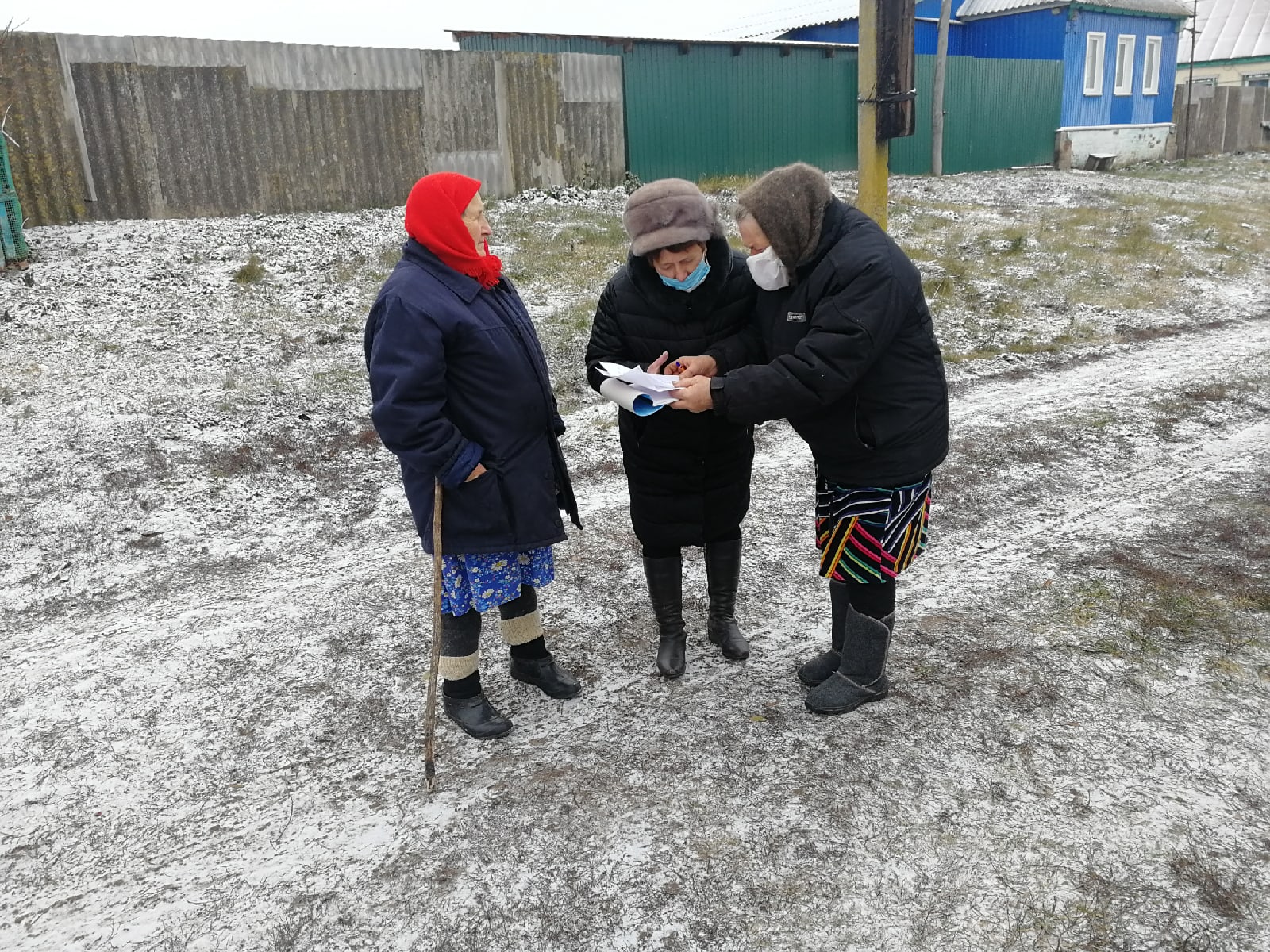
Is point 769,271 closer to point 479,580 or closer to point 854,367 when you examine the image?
point 854,367

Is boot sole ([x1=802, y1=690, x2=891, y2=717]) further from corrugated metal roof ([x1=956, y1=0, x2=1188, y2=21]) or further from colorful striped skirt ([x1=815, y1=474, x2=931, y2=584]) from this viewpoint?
corrugated metal roof ([x1=956, y1=0, x2=1188, y2=21])

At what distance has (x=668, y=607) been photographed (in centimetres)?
322

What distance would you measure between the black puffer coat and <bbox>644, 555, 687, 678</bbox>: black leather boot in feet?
0.37

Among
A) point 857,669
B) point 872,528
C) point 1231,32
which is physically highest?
point 1231,32

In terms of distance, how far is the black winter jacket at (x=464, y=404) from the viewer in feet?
8.18

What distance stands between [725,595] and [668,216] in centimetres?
143

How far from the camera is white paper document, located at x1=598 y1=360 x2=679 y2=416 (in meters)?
2.67

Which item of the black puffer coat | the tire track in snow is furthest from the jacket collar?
the tire track in snow

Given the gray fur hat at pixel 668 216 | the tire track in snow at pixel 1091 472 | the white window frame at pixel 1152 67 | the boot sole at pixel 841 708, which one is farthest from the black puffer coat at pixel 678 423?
the white window frame at pixel 1152 67

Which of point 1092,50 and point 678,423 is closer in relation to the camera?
point 678,423

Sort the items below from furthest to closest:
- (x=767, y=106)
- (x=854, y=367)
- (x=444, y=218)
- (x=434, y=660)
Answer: (x=767, y=106)
(x=434, y=660)
(x=444, y=218)
(x=854, y=367)

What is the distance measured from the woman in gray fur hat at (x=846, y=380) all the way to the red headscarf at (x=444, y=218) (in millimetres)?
780

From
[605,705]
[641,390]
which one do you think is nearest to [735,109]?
[641,390]

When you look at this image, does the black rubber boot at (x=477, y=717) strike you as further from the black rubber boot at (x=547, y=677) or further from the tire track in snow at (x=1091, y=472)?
the tire track in snow at (x=1091, y=472)
